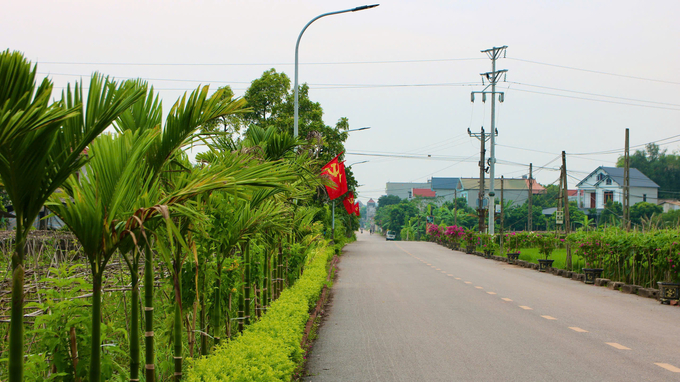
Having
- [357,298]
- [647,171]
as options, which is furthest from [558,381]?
[647,171]

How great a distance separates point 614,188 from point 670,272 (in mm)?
55798

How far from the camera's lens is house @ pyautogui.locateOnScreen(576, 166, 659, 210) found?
2445 inches

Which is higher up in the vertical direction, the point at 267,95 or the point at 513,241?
the point at 267,95

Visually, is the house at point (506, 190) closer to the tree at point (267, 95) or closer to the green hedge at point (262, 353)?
the tree at point (267, 95)

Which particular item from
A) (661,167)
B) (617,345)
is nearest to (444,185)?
(661,167)

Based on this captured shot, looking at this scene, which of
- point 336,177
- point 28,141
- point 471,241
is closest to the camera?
point 28,141

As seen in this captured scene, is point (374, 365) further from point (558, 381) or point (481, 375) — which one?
point (558, 381)

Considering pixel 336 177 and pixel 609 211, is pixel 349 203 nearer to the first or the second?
pixel 336 177

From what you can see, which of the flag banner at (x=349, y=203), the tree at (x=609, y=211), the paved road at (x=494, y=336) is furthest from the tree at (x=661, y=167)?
the paved road at (x=494, y=336)

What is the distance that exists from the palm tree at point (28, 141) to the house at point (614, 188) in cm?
6590

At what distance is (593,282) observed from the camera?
53.4 feet

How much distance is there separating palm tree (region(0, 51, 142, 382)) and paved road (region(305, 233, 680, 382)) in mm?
4322

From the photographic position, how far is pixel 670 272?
516 inches

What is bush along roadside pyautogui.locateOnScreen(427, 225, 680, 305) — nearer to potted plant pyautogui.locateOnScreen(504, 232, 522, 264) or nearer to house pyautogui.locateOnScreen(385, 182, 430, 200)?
potted plant pyautogui.locateOnScreen(504, 232, 522, 264)
